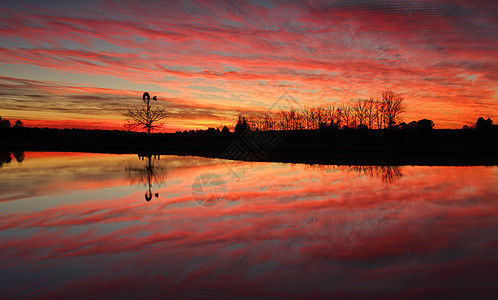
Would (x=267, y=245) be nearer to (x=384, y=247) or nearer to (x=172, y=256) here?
(x=172, y=256)

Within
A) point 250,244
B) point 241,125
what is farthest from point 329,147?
point 241,125

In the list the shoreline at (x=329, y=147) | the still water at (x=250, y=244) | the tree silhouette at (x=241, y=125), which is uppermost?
the tree silhouette at (x=241, y=125)

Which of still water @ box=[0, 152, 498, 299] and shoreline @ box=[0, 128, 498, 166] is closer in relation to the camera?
still water @ box=[0, 152, 498, 299]

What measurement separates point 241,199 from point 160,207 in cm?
290

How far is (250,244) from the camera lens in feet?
21.8

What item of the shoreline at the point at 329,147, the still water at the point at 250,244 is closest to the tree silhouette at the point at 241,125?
the shoreline at the point at 329,147

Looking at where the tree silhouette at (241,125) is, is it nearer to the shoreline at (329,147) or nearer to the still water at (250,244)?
the shoreline at (329,147)

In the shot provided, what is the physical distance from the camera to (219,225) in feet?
26.3

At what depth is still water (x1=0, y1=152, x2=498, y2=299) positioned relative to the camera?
479 cm

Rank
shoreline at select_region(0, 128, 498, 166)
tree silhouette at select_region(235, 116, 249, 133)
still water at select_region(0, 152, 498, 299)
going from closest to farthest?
still water at select_region(0, 152, 498, 299) < shoreline at select_region(0, 128, 498, 166) < tree silhouette at select_region(235, 116, 249, 133)

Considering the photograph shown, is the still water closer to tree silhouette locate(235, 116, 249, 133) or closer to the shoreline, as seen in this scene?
the shoreline

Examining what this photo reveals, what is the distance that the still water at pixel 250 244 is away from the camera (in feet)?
15.7

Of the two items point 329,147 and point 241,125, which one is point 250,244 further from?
point 241,125

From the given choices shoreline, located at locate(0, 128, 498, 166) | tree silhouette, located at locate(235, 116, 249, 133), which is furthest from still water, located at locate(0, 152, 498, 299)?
tree silhouette, located at locate(235, 116, 249, 133)
